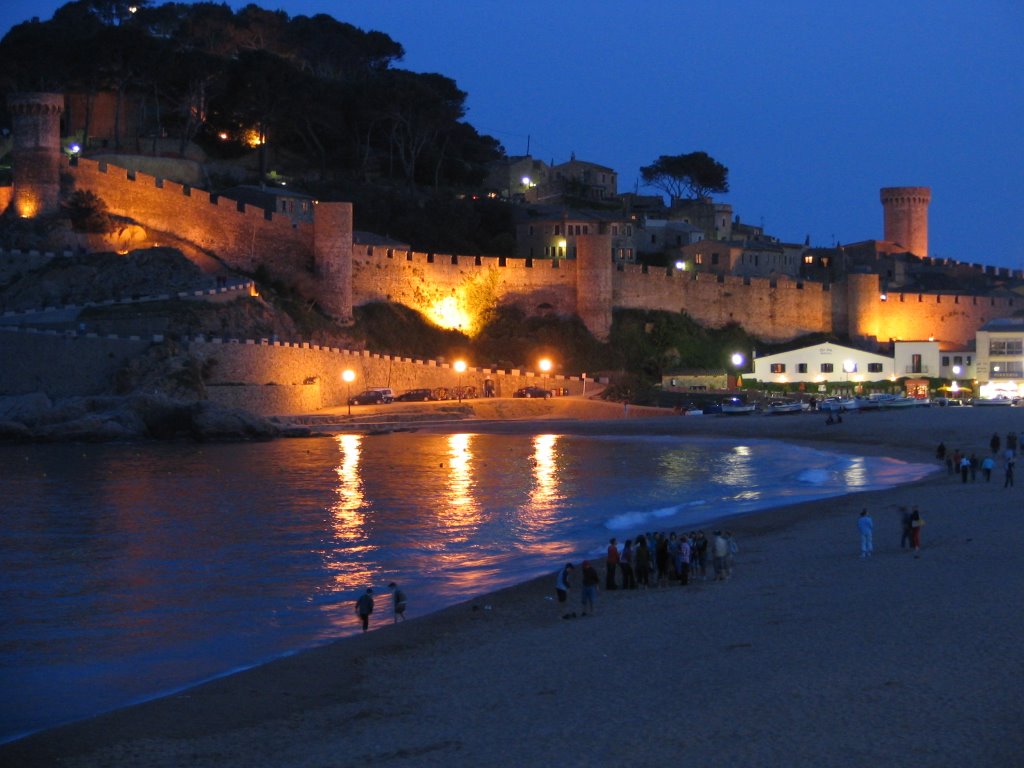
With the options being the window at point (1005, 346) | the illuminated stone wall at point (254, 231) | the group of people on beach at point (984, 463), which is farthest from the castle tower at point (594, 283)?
the group of people on beach at point (984, 463)

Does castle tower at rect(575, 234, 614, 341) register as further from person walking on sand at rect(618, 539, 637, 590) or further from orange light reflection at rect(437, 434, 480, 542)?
person walking on sand at rect(618, 539, 637, 590)

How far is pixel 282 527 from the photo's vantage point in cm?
1873

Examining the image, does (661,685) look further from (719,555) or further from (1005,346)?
(1005,346)

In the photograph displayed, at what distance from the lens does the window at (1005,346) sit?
1791 inches

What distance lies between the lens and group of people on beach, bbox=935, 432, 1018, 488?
2063 centimetres

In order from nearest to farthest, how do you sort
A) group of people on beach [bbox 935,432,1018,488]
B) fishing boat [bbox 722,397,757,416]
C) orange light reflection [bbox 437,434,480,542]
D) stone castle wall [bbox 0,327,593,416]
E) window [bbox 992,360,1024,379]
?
1. orange light reflection [bbox 437,434,480,542]
2. group of people on beach [bbox 935,432,1018,488]
3. stone castle wall [bbox 0,327,593,416]
4. fishing boat [bbox 722,397,757,416]
5. window [bbox 992,360,1024,379]

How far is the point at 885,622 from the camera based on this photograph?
420 inches

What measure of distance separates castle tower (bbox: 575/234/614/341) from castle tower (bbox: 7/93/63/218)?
16.6 meters

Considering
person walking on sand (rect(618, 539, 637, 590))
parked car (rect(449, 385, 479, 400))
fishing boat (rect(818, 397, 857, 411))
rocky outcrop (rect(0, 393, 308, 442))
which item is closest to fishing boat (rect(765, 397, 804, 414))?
fishing boat (rect(818, 397, 857, 411))

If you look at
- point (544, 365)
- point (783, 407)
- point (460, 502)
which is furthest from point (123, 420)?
point (783, 407)

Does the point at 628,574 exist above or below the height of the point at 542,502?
below

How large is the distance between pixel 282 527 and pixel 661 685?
1016 cm

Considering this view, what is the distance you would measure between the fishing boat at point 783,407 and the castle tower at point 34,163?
21.8m

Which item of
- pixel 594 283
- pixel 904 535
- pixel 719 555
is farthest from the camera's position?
pixel 594 283
